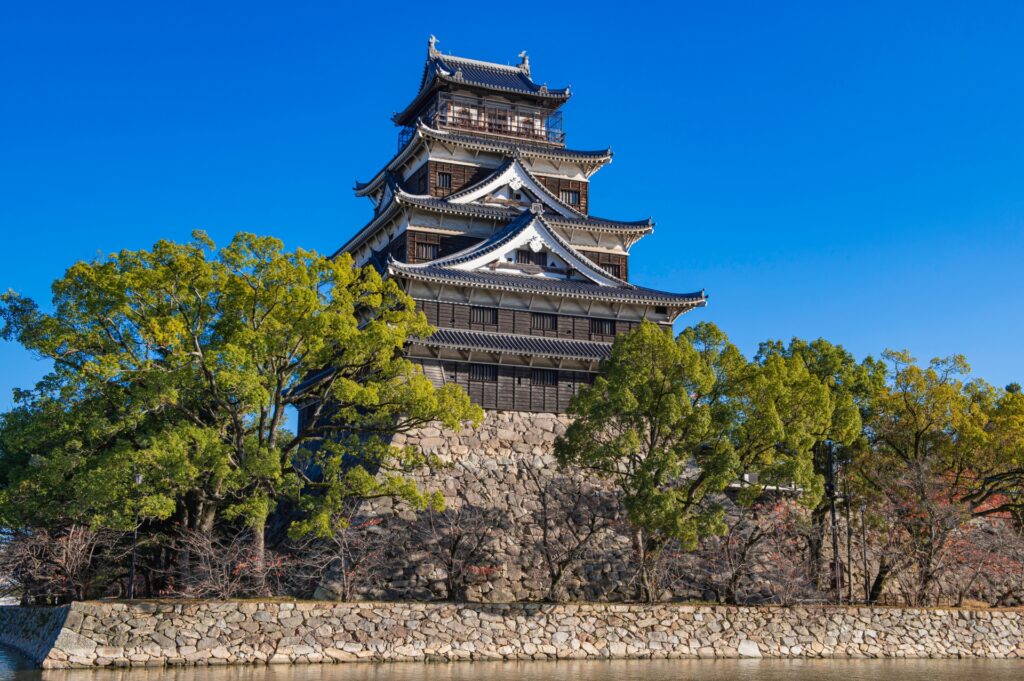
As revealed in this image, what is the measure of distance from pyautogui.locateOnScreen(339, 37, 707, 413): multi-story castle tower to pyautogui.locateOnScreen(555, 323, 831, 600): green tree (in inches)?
232

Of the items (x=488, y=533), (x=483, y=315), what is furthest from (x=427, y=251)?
(x=488, y=533)

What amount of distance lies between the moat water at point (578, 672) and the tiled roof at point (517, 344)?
32.4 feet

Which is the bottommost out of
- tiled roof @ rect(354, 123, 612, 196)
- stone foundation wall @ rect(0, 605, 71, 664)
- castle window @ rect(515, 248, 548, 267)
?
stone foundation wall @ rect(0, 605, 71, 664)

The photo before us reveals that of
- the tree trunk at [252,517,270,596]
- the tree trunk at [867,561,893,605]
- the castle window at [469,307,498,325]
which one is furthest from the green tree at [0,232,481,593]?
the tree trunk at [867,561,893,605]

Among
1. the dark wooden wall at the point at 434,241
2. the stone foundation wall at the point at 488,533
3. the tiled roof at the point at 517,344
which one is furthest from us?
the dark wooden wall at the point at 434,241

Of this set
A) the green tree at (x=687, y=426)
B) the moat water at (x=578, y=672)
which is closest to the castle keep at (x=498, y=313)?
the green tree at (x=687, y=426)

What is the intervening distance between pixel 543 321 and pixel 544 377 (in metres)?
1.96

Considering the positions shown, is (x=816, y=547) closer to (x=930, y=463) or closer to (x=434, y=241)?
(x=930, y=463)

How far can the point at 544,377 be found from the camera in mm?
31141

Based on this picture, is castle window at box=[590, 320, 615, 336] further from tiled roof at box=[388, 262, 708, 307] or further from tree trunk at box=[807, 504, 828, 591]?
tree trunk at box=[807, 504, 828, 591]

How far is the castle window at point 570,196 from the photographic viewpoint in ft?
124

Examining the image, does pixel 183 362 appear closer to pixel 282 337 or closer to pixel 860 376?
pixel 282 337

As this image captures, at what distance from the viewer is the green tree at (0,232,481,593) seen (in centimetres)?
2109

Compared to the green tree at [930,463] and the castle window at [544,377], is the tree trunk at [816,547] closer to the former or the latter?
the green tree at [930,463]
